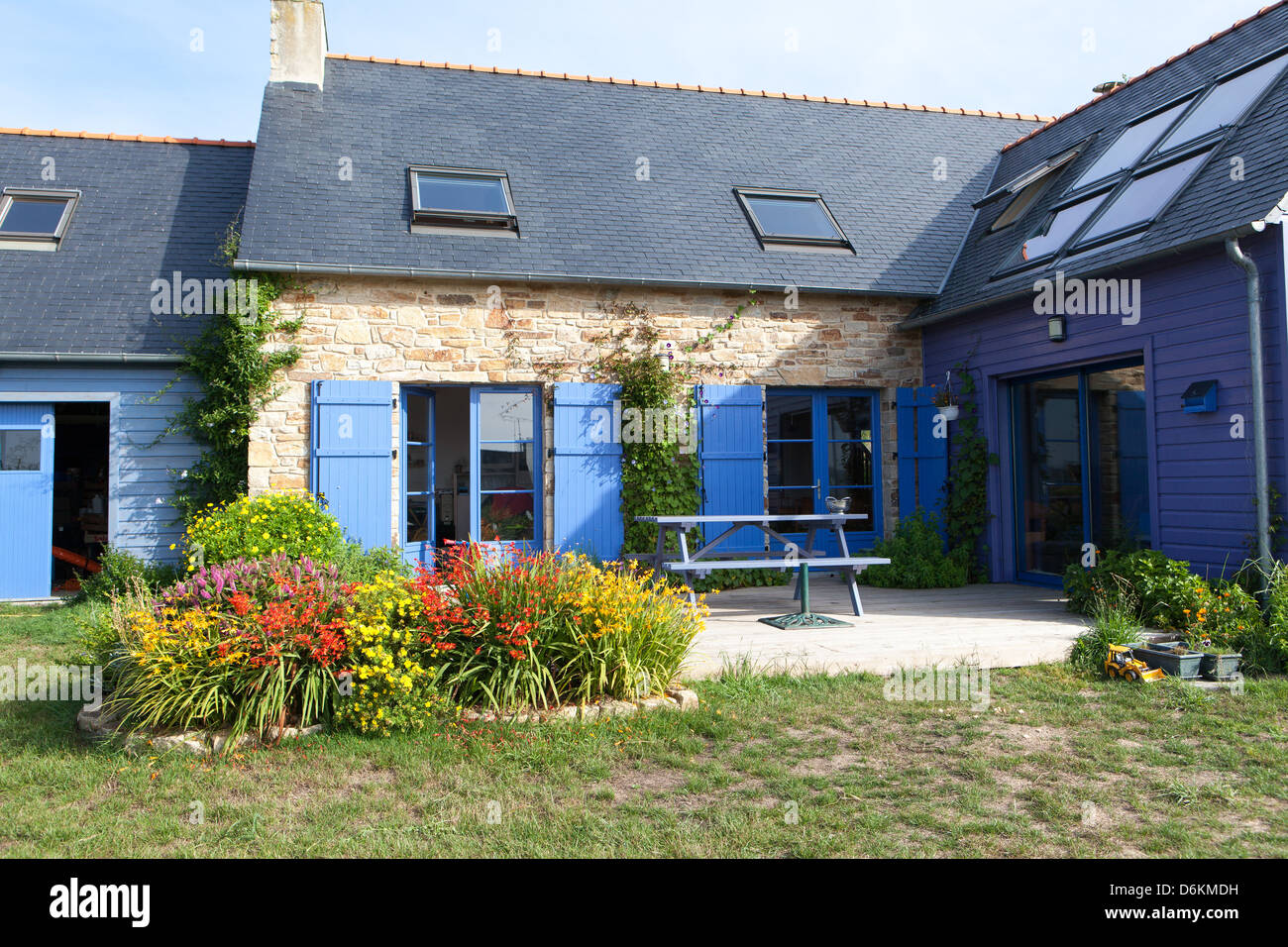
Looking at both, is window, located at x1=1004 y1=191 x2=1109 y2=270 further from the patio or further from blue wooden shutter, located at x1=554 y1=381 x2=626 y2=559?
blue wooden shutter, located at x1=554 y1=381 x2=626 y2=559

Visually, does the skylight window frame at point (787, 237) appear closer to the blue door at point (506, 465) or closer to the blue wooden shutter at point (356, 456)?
the blue door at point (506, 465)

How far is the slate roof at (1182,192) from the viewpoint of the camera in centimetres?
630

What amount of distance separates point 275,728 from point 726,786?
1987mm

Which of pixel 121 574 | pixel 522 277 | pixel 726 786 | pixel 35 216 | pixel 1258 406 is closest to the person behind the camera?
Result: pixel 726 786

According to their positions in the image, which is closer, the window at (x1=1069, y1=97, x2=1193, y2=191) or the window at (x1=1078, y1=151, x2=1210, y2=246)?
the window at (x1=1078, y1=151, x2=1210, y2=246)

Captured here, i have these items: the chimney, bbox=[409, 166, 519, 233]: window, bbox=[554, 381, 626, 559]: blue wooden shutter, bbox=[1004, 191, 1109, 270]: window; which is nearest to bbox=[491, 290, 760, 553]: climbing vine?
bbox=[554, 381, 626, 559]: blue wooden shutter

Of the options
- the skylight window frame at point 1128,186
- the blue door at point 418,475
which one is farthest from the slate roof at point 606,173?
the skylight window frame at point 1128,186

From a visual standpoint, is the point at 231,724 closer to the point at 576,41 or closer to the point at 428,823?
the point at 428,823

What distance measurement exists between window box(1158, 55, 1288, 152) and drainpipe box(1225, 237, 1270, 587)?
185 cm

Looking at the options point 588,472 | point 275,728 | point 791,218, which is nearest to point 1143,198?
point 791,218

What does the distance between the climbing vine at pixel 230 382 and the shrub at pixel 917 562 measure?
595 centimetres

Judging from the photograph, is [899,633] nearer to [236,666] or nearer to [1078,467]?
[1078,467]

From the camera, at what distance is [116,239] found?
9.41 m

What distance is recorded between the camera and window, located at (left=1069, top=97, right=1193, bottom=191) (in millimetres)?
7996
